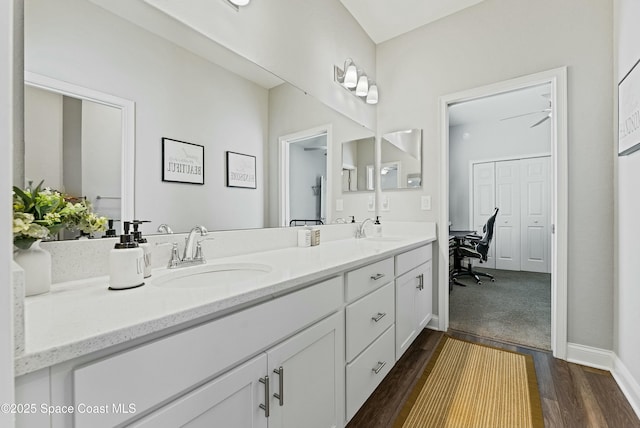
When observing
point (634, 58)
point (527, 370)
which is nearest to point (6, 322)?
point (527, 370)

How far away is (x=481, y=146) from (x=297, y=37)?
4497mm

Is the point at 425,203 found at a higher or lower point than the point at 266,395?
higher

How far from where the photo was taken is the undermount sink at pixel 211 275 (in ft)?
3.22

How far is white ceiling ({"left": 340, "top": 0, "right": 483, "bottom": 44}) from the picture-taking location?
2.27 m

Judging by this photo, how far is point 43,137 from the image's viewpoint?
2.74 feet

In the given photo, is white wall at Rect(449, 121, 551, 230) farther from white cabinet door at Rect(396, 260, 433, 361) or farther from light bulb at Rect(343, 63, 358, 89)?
light bulb at Rect(343, 63, 358, 89)

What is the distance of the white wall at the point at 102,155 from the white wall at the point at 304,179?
924 millimetres

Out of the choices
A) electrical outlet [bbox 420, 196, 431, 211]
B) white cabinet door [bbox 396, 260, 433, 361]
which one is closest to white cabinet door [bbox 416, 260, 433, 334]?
white cabinet door [bbox 396, 260, 433, 361]

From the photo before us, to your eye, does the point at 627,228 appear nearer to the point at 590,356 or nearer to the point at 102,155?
the point at 590,356

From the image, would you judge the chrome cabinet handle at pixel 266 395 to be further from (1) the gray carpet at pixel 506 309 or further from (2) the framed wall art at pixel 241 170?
(1) the gray carpet at pixel 506 309

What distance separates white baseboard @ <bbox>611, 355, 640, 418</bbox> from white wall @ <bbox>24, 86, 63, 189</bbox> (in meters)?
2.65

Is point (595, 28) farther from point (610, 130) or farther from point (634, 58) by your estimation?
point (610, 130)

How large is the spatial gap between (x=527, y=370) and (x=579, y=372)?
12.5 inches

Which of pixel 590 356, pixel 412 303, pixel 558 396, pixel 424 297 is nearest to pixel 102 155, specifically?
pixel 412 303
